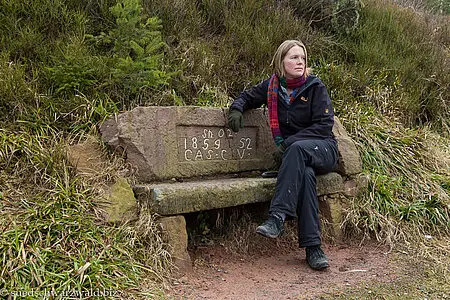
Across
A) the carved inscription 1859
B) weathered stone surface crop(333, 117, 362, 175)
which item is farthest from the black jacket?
weathered stone surface crop(333, 117, 362, 175)

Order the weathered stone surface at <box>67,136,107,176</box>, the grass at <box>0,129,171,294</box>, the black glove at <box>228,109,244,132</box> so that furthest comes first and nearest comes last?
the black glove at <box>228,109,244,132</box>
the weathered stone surface at <box>67,136,107,176</box>
the grass at <box>0,129,171,294</box>

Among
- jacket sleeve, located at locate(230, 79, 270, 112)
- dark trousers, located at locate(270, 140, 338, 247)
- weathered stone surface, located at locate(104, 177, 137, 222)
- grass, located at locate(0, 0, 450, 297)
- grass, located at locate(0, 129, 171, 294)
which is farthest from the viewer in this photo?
jacket sleeve, located at locate(230, 79, 270, 112)

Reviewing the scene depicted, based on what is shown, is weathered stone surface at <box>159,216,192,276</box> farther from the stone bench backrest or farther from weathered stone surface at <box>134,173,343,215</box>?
the stone bench backrest

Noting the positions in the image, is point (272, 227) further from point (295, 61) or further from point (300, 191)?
point (295, 61)

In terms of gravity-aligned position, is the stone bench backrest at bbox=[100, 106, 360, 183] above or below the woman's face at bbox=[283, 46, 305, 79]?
below

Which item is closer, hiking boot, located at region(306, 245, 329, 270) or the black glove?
hiking boot, located at region(306, 245, 329, 270)

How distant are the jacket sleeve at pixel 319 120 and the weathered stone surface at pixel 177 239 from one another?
1.06 metres

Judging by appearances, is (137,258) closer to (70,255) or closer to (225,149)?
(70,255)

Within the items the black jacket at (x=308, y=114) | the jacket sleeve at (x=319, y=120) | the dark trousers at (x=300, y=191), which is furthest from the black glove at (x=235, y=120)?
the dark trousers at (x=300, y=191)

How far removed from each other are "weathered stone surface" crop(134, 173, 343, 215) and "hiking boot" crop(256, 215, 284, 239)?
13.1 inches

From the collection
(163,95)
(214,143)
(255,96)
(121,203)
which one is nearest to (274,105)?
(255,96)

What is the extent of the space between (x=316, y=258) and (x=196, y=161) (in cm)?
118

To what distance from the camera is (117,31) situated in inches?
163

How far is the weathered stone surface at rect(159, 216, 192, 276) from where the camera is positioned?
3.09 meters
